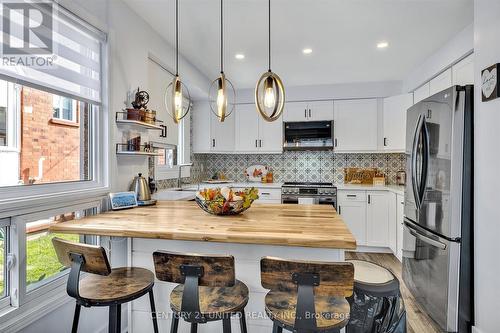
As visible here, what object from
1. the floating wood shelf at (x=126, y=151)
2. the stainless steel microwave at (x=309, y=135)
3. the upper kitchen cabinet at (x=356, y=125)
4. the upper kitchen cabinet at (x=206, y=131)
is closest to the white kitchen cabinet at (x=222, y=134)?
the upper kitchen cabinet at (x=206, y=131)

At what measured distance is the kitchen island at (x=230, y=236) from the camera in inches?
52.0

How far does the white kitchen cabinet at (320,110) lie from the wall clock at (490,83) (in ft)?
8.30

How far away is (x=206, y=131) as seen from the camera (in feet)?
14.4

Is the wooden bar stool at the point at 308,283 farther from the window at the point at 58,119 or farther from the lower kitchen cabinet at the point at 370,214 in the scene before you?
the lower kitchen cabinet at the point at 370,214

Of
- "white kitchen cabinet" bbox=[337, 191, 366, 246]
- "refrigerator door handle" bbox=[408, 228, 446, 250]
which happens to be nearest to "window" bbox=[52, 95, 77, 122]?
"refrigerator door handle" bbox=[408, 228, 446, 250]

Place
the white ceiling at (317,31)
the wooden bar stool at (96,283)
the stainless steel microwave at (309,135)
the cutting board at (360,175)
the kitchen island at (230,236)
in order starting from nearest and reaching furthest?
1. the wooden bar stool at (96,283)
2. the kitchen island at (230,236)
3. the white ceiling at (317,31)
4. the stainless steel microwave at (309,135)
5. the cutting board at (360,175)

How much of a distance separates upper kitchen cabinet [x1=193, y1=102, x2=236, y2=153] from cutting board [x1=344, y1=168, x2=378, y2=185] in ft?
7.03

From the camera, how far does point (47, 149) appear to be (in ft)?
5.44

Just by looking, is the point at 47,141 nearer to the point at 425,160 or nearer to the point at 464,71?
the point at 425,160

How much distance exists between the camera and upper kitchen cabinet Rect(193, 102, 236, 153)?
438cm

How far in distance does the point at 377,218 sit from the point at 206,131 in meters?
2.92

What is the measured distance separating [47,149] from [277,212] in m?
1.54

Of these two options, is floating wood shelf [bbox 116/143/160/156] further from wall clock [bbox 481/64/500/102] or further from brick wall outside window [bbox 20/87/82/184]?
wall clock [bbox 481/64/500/102]

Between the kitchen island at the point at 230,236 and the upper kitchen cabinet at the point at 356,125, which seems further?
the upper kitchen cabinet at the point at 356,125
